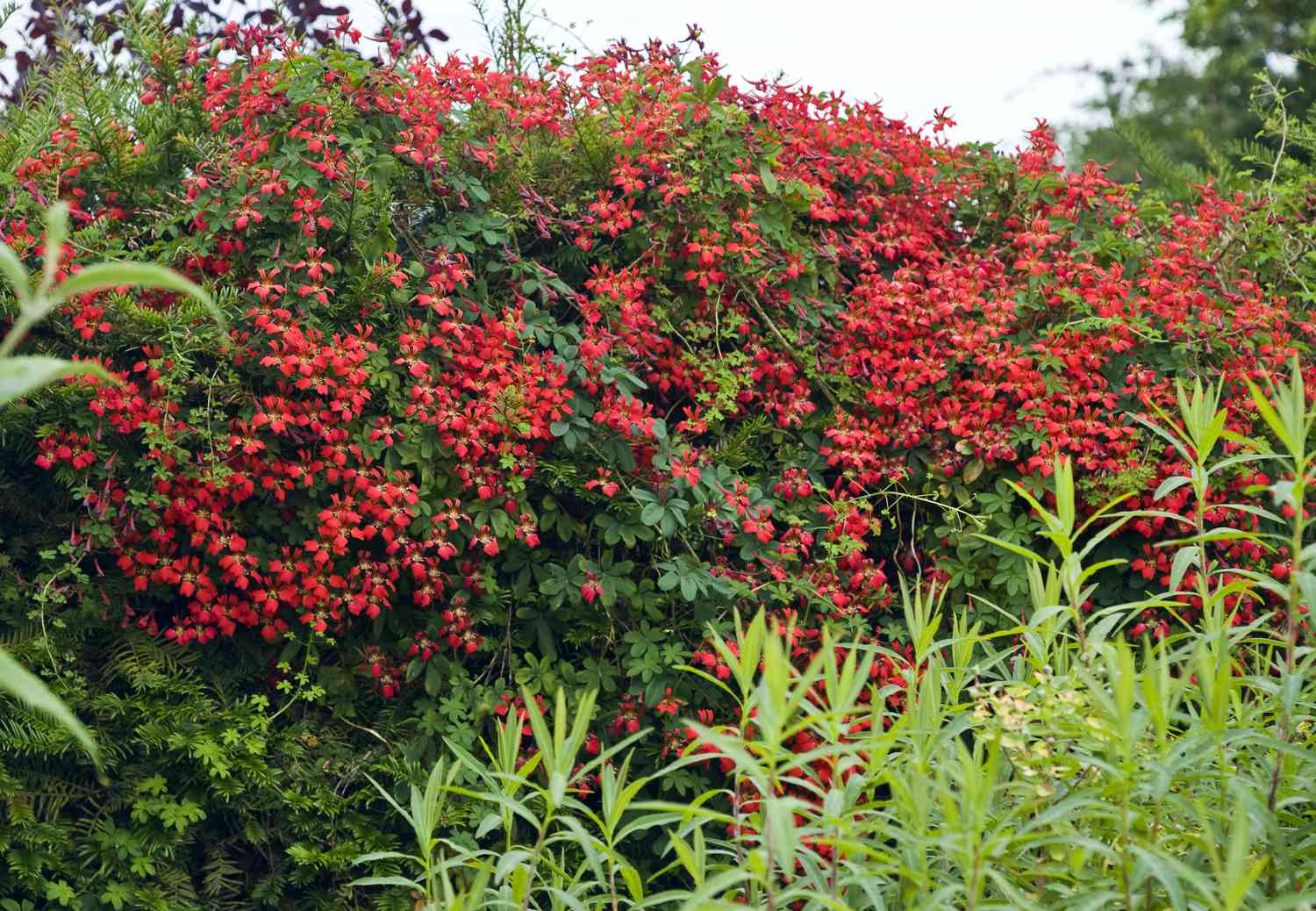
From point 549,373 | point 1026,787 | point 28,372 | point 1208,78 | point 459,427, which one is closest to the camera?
point 28,372

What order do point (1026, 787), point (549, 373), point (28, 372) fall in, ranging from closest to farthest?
point (28, 372), point (1026, 787), point (549, 373)

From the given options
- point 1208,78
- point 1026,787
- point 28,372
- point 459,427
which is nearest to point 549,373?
point 459,427

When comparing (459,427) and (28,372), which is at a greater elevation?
(28,372)

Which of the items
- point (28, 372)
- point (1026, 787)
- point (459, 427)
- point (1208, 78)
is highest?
point (1208, 78)

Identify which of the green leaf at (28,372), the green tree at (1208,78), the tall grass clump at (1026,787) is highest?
the green tree at (1208,78)

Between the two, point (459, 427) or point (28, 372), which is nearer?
point (28, 372)

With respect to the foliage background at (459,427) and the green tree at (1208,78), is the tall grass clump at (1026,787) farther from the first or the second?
the green tree at (1208,78)

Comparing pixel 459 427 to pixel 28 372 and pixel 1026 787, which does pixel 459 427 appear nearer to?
pixel 1026 787

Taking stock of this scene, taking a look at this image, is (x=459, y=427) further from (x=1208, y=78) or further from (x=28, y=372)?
(x=1208, y=78)

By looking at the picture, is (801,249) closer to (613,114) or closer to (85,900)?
(613,114)

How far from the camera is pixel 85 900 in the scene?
9.96 ft

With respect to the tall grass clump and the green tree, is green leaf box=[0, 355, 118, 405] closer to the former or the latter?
the tall grass clump

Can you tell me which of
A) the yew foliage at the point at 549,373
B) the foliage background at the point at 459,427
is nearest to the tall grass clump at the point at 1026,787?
the foliage background at the point at 459,427

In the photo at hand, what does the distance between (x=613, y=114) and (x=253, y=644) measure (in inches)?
78.8
